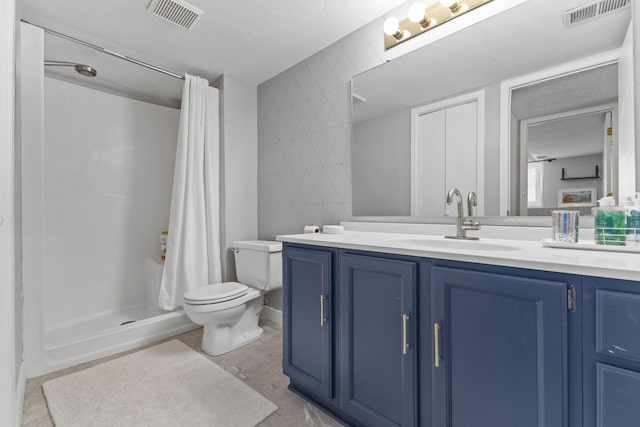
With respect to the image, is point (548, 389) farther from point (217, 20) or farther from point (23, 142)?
point (23, 142)

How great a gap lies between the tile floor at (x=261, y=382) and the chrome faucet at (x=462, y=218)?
3.50 feet

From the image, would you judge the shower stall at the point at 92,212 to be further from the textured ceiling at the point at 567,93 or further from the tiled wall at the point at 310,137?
the textured ceiling at the point at 567,93

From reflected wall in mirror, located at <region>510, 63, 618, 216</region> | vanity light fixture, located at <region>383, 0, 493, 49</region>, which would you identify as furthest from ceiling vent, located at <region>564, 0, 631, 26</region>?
vanity light fixture, located at <region>383, 0, 493, 49</region>

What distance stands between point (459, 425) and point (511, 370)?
0.27 m

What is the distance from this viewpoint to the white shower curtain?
2346mm

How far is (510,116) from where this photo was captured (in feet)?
4.48

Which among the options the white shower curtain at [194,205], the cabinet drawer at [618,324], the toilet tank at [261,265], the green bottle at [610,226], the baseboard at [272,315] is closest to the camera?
the cabinet drawer at [618,324]

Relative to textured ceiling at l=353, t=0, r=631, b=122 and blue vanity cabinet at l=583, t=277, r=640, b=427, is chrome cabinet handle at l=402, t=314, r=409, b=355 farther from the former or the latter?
textured ceiling at l=353, t=0, r=631, b=122

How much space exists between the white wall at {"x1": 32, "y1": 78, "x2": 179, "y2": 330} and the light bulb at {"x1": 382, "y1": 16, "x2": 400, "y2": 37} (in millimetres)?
2301

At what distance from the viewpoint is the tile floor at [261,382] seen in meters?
1.37

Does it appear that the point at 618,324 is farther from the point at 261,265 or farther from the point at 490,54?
the point at 261,265

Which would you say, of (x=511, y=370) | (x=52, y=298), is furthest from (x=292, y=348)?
(x=52, y=298)

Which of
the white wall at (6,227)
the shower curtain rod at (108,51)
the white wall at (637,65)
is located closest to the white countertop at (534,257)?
the white wall at (637,65)

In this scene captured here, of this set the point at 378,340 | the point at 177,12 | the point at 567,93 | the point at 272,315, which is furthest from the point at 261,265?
the point at 567,93
